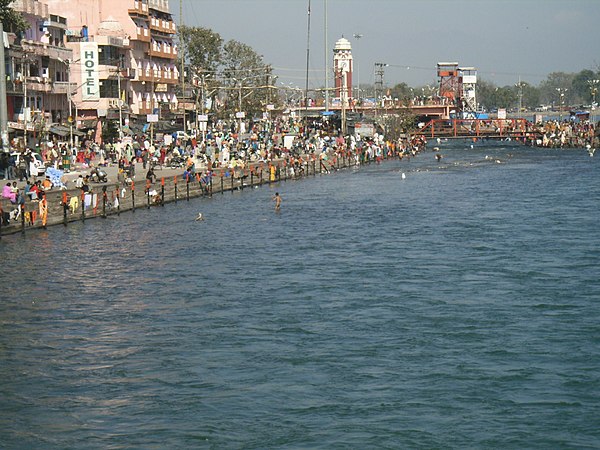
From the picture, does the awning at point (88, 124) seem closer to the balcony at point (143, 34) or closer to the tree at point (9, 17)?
the tree at point (9, 17)

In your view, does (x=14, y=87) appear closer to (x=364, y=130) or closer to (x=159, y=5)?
(x=159, y=5)

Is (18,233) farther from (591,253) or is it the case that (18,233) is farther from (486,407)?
(486,407)

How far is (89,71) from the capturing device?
294 feet

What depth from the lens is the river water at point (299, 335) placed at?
23969 millimetres

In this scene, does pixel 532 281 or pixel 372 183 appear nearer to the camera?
pixel 532 281

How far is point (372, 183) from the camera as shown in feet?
289

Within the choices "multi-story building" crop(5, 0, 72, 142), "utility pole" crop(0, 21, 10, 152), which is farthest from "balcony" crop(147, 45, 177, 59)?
"utility pole" crop(0, 21, 10, 152)

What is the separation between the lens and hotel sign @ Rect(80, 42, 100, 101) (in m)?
89.2

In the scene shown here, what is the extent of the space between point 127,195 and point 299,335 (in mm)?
33537

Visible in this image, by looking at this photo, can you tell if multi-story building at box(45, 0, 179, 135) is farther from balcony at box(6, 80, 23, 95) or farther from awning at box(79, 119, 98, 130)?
balcony at box(6, 80, 23, 95)

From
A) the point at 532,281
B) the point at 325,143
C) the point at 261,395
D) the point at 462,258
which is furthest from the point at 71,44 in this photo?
the point at 261,395

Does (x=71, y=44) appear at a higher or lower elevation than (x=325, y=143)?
higher

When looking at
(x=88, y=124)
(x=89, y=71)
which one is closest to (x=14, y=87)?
(x=88, y=124)

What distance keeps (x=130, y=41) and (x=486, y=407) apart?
279 ft
